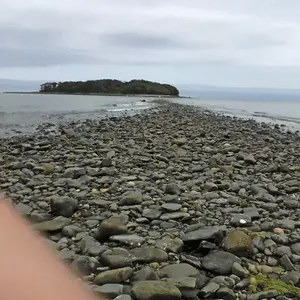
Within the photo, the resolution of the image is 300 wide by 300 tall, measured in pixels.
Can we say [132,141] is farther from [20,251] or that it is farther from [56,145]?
[20,251]

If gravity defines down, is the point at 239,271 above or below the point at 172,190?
below

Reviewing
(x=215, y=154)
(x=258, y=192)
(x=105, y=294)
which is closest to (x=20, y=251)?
(x=105, y=294)

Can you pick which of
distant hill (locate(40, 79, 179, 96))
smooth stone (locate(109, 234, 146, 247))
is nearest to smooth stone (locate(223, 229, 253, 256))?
smooth stone (locate(109, 234, 146, 247))

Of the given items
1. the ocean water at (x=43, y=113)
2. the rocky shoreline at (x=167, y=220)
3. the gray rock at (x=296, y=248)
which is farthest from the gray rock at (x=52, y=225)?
the ocean water at (x=43, y=113)

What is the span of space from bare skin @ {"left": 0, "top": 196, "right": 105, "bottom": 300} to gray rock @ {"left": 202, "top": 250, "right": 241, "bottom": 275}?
2.14 meters

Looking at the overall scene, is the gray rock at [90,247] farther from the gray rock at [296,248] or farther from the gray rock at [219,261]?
the gray rock at [296,248]

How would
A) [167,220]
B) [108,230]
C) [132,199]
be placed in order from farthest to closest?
[132,199] < [167,220] < [108,230]

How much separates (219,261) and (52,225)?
187 centimetres

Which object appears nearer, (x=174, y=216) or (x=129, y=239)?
(x=129, y=239)

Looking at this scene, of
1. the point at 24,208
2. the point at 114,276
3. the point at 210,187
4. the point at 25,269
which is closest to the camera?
the point at 25,269

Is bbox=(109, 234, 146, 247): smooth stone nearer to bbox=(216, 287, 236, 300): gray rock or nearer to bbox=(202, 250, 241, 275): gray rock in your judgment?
bbox=(202, 250, 241, 275): gray rock

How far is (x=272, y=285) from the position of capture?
3062 millimetres

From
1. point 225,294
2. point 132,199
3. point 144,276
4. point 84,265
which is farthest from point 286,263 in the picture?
point 132,199

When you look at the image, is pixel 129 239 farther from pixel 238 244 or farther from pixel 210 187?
pixel 210 187
